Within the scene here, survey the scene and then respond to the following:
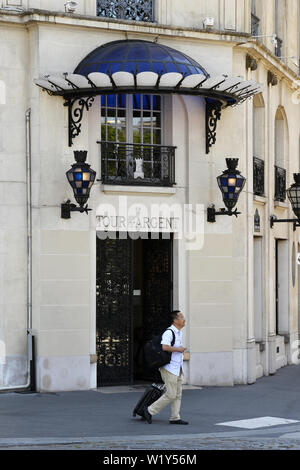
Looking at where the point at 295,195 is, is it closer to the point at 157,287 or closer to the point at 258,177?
the point at 258,177

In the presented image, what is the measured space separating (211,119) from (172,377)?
6.66 m

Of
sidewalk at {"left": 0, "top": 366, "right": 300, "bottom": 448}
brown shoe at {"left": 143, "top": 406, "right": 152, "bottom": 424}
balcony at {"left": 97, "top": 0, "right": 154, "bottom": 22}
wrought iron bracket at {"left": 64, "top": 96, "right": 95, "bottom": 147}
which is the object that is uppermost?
balcony at {"left": 97, "top": 0, "right": 154, "bottom": 22}

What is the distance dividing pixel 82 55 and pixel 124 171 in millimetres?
2277

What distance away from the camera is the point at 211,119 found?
1891cm

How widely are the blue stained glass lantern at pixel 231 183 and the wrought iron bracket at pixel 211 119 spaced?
768 millimetres

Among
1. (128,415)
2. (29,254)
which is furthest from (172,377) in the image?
(29,254)

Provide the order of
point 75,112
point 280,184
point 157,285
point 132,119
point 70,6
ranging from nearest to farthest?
point 70,6 → point 75,112 → point 132,119 → point 157,285 → point 280,184

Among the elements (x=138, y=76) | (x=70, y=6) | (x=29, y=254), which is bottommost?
(x=29, y=254)

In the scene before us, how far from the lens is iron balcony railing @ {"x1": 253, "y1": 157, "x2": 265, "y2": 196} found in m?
20.9

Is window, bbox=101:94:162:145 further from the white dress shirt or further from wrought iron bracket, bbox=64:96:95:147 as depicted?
the white dress shirt

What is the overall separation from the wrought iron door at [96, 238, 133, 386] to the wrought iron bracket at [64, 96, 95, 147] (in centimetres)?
209

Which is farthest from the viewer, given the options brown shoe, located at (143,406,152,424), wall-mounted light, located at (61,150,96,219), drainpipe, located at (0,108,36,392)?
drainpipe, located at (0,108,36,392)

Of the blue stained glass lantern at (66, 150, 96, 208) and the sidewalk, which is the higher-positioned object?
the blue stained glass lantern at (66, 150, 96, 208)

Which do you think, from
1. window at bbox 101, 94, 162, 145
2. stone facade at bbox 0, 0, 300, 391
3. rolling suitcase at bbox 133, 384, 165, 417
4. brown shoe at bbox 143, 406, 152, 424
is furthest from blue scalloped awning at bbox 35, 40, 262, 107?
brown shoe at bbox 143, 406, 152, 424
